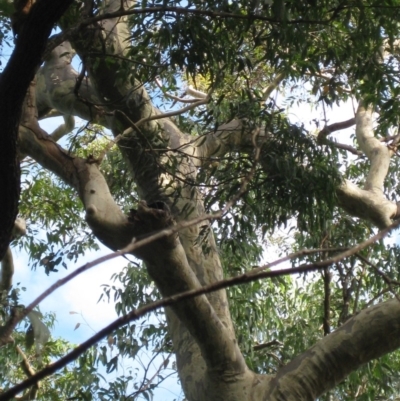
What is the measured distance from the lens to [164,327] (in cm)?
544

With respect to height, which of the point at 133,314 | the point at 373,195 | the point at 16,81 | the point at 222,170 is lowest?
the point at 133,314

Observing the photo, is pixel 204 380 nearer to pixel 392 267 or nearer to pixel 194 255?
pixel 194 255

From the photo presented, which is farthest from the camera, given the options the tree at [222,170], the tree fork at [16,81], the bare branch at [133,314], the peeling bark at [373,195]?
the peeling bark at [373,195]

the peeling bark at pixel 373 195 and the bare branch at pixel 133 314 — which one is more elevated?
the peeling bark at pixel 373 195

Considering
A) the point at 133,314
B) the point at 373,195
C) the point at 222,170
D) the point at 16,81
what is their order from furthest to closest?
1. the point at 373,195
2. the point at 222,170
3. the point at 16,81
4. the point at 133,314

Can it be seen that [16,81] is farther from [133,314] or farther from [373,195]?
[373,195]

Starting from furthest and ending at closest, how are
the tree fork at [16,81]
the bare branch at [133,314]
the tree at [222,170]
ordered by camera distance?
the tree at [222,170], the tree fork at [16,81], the bare branch at [133,314]

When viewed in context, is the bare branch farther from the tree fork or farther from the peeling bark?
the peeling bark

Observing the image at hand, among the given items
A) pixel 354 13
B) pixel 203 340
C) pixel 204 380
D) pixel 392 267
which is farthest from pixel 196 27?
pixel 392 267

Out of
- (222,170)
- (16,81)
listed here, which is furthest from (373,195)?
(16,81)

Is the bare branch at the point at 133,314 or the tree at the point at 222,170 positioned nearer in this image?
the bare branch at the point at 133,314

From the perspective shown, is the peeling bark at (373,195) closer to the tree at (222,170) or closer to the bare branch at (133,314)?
the tree at (222,170)

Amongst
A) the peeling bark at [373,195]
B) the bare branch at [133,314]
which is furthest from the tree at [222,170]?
the bare branch at [133,314]

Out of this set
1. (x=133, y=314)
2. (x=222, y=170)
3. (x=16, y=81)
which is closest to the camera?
(x=133, y=314)
